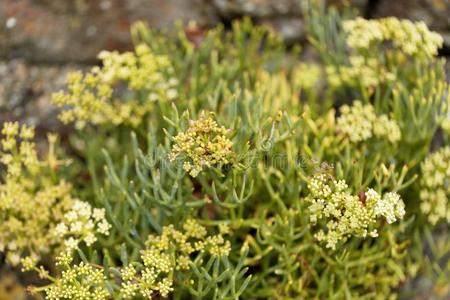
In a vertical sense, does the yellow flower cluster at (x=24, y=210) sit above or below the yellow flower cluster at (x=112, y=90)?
below

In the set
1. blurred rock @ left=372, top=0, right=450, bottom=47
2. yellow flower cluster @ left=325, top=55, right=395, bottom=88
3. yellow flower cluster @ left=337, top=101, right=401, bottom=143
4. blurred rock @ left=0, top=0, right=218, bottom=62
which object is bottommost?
yellow flower cluster @ left=337, top=101, right=401, bottom=143

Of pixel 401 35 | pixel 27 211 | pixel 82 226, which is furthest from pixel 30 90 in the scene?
pixel 401 35

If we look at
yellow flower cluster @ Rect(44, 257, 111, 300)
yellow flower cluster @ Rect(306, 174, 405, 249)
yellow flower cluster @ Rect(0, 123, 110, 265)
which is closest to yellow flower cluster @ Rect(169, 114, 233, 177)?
yellow flower cluster @ Rect(306, 174, 405, 249)

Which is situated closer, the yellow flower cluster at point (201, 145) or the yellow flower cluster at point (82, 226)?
the yellow flower cluster at point (201, 145)

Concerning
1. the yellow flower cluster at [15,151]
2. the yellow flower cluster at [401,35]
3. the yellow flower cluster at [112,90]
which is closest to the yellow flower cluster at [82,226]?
the yellow flower cluster at [15,151]

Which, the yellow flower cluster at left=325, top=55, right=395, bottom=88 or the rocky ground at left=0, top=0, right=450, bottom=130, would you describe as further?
the rocky ground at left=0, top=0, right=450, bottom=130

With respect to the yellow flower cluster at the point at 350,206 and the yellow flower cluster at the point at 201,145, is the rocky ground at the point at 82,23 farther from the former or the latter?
the yellow flower cluster at the point at 350,206

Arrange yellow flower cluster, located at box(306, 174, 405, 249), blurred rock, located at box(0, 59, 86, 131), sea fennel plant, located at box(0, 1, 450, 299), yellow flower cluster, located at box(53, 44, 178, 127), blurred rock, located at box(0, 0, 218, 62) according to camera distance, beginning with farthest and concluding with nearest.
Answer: blurred rock, located at box(0, 0, 218, 62), blurred rock, located at box(0, 59, 86, 131), yellow flower cluster, located at box(53, 44, 178, 127), sea fennel plant, located at box(0, 1, 450, 299), yellow flower cluster, located at box(306, 174, 405, 249)

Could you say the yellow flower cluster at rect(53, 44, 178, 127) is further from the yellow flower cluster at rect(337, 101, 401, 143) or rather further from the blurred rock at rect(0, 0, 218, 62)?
the yellow flower cluster at rect(337, 101, 401, 143)
